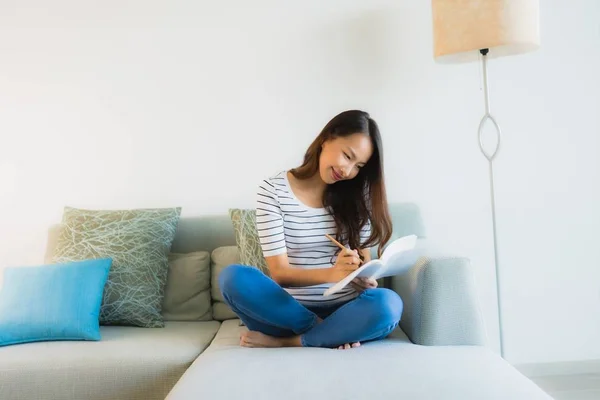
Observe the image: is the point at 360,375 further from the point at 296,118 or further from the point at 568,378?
the point at 568,378

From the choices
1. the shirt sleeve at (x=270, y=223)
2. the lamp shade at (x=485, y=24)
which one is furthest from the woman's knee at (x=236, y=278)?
the lamp shade at (x=485, y=24)

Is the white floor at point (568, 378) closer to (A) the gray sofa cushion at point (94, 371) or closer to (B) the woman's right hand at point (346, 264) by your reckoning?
(B) the woman's right hand at point (346, 264)

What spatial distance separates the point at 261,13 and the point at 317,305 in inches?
58.0

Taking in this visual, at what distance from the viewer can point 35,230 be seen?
3.21 meters

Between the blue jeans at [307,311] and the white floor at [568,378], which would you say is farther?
the white floor at [568,378]

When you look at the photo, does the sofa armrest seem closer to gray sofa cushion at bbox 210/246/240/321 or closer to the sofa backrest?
the sofa backrest

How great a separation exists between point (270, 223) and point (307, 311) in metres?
0.31

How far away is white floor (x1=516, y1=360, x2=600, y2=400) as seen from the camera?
2.89 m

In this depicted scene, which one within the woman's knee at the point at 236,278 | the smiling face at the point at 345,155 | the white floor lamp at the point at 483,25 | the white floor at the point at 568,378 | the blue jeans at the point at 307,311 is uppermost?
the white floor lamp at the point at 483,25

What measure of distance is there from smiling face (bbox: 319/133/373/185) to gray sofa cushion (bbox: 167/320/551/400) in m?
0.55

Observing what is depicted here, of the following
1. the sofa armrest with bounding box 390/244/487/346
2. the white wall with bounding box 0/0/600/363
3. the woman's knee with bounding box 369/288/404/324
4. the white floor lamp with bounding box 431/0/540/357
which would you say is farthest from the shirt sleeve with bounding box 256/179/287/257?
the white floor lamp with bounding box 431/0/540/357

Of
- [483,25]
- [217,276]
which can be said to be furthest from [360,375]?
[483,25]

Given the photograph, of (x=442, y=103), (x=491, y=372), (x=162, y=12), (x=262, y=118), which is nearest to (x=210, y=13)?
(x=162, y=12)

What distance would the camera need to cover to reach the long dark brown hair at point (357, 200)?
2.37 metres
